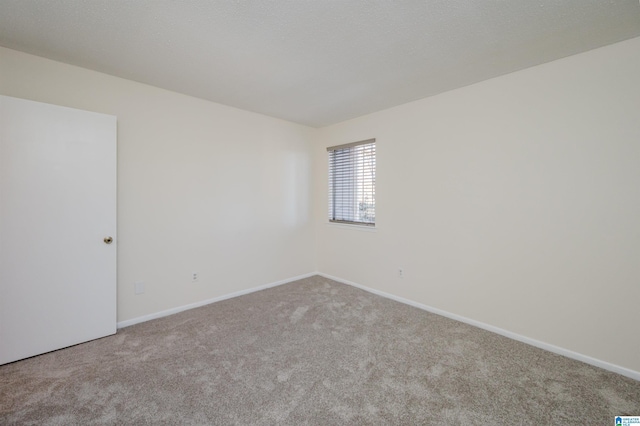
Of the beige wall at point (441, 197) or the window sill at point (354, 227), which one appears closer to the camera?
the beige wall at point (441, 197)

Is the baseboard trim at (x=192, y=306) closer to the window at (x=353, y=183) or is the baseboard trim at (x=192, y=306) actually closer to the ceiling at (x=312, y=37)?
the window at (x=353, y=183)

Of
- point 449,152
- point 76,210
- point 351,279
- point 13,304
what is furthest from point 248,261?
point 449,152

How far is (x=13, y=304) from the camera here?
209 centimetres

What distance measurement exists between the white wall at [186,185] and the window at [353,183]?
66 cm

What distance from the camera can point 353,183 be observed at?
4.04 metres

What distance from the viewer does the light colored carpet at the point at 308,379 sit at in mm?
1585

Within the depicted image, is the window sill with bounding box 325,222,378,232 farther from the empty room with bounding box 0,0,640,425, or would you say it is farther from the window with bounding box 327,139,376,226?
the empty room with bounding box 0,0,640,425

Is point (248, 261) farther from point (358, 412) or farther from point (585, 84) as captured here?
point (585, 84)

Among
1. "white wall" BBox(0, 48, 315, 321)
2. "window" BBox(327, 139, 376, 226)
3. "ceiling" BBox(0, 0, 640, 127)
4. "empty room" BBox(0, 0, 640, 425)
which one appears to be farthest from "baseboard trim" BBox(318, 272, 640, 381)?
"ceiling" BBox(0, 0, 640, 127)

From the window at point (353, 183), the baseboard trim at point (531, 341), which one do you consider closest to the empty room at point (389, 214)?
the baseboard trim at point (531, 341)

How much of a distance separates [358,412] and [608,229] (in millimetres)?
2367

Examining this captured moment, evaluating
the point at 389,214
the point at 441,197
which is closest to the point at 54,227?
the point at 389,214

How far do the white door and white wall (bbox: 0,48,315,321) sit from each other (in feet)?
0.74

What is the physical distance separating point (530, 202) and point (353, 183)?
2.20 meters
